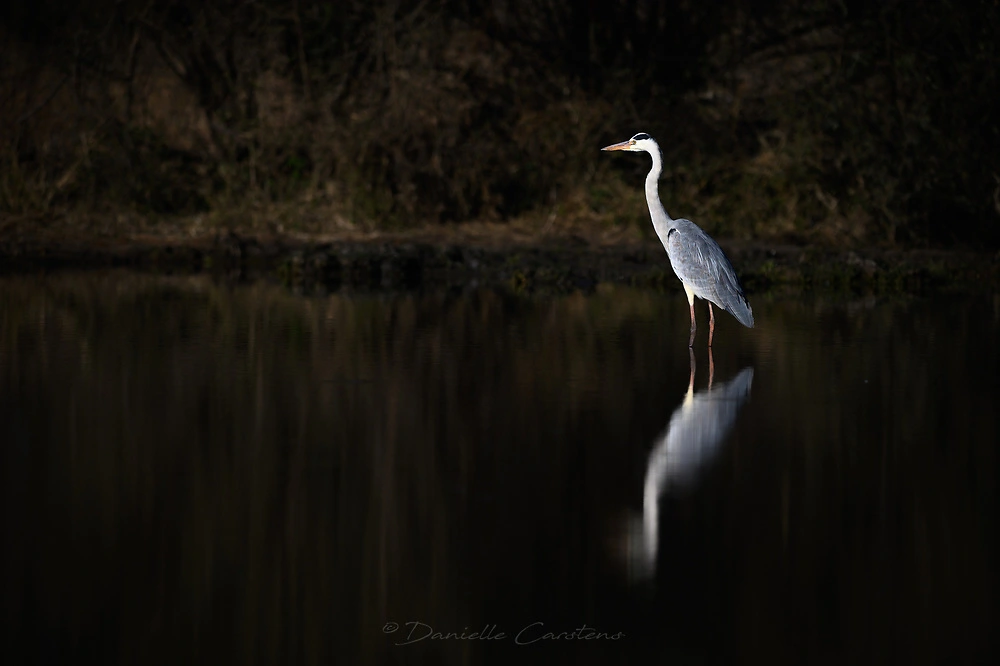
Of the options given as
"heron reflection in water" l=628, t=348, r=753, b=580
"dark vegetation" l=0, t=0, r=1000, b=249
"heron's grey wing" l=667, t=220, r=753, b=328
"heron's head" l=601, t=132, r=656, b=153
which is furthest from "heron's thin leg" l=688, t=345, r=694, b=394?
"dark vegetation" l=0, t=0, r=1000, b=249

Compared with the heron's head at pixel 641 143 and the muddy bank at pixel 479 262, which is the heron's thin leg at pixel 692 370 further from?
the muddy bank at pixel 479 262

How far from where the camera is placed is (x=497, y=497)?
7.09m

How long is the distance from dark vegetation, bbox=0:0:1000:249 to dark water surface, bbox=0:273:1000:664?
9.35 m

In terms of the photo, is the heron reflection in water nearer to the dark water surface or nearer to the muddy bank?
the dark water surface

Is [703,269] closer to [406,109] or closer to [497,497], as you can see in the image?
[497,497]

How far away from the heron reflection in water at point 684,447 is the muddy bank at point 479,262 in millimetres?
7026

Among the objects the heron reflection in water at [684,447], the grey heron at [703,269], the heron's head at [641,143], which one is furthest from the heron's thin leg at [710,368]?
the heron's head at [641,143]

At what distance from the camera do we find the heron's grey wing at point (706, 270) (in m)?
12.4

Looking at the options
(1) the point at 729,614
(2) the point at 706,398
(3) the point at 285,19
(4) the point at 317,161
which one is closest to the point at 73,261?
(4) the point at 317,161

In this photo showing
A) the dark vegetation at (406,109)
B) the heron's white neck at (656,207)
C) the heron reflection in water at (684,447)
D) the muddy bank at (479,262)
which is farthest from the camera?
the dark vegetation at (406,109)

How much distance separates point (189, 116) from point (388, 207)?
12.9 feet

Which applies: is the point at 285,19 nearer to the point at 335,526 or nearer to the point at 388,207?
the point at 388,207

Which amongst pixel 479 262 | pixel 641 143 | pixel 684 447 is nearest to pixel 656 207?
pixel 641 143

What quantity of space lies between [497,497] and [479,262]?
12684 millimetres
